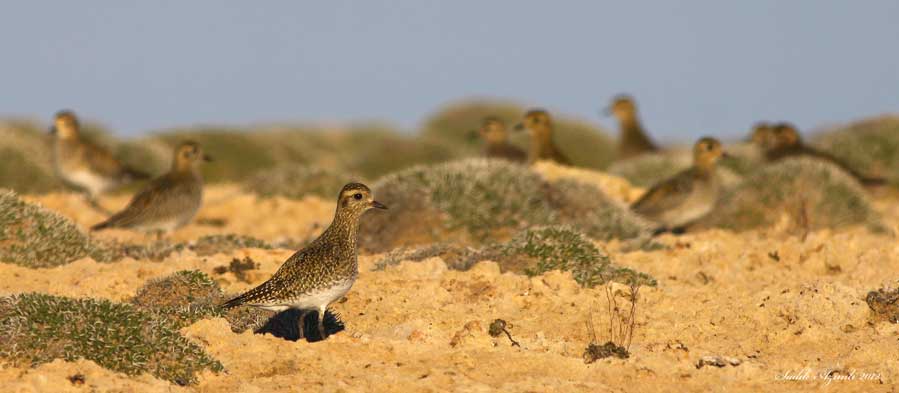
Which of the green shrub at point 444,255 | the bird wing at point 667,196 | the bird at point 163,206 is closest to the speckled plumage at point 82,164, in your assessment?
the bird at point 163,206

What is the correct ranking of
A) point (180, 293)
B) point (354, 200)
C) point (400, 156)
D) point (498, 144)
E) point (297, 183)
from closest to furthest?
point (354, 200)
point (180, 293)
point (498, 144)
point (297, 183)
point (400, 156)

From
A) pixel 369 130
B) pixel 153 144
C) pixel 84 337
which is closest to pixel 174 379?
pixel 84 337

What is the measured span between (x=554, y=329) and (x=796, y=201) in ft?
37.3

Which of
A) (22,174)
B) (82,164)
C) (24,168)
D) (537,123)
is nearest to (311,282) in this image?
(82,164)

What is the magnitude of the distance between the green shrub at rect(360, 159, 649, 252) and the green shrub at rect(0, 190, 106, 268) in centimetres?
443

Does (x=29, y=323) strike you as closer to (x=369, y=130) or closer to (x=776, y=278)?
(x=776, y=278)

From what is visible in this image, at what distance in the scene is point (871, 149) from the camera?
1419 inches

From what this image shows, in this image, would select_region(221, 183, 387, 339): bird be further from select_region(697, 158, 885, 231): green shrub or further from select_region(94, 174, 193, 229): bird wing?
select_region(697, 158, 885, 231): green shrub

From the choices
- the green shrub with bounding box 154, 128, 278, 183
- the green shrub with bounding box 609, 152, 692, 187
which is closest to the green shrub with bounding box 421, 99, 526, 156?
the green shrub with bounding box 154, 128, 278, 183

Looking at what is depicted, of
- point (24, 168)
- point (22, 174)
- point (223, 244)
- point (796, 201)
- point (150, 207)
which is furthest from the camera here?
point (24, 168)

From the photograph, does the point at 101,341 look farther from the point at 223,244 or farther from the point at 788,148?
the point at 788,148

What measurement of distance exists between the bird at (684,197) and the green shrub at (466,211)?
1.44 feet

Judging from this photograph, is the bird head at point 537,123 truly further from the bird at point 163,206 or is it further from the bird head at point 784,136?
the bird at point 163,206

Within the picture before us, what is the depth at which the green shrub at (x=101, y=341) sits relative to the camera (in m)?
10.5
